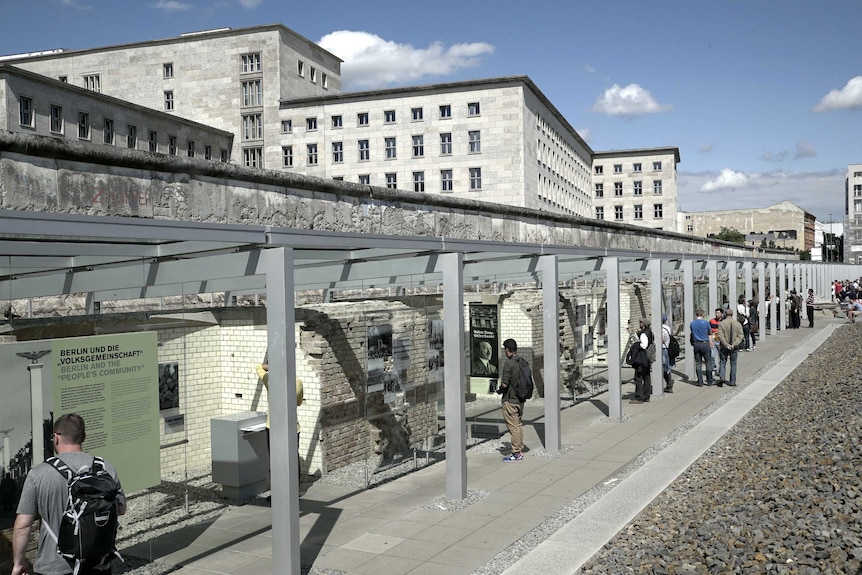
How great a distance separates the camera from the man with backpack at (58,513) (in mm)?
4559

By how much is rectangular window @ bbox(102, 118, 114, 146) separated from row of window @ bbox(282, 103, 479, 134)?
54.5 ft

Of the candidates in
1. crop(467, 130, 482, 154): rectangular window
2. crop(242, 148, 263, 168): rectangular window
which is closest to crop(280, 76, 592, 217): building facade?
crop(467, 130, 482, 154): rectangular window

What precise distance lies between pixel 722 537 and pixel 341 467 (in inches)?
196

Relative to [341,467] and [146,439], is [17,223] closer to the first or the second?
[146,439]

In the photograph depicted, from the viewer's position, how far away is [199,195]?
8859 mm

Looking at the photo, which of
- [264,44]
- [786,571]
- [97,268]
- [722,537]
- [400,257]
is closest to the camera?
[786,571]

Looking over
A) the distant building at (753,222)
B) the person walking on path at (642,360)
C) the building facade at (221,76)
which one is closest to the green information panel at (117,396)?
the person walking on path at (642,360)

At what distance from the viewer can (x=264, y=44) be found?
6750 cm

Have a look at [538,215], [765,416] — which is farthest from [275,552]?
[538,215]

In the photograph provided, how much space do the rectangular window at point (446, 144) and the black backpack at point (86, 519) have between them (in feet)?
208

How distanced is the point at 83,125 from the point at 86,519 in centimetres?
5403

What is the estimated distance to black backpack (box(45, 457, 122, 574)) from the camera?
181 inches

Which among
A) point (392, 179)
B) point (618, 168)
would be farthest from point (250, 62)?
point (618, 168)

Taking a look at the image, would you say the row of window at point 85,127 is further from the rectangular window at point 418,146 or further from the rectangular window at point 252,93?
the rectangular window at point 418,146
